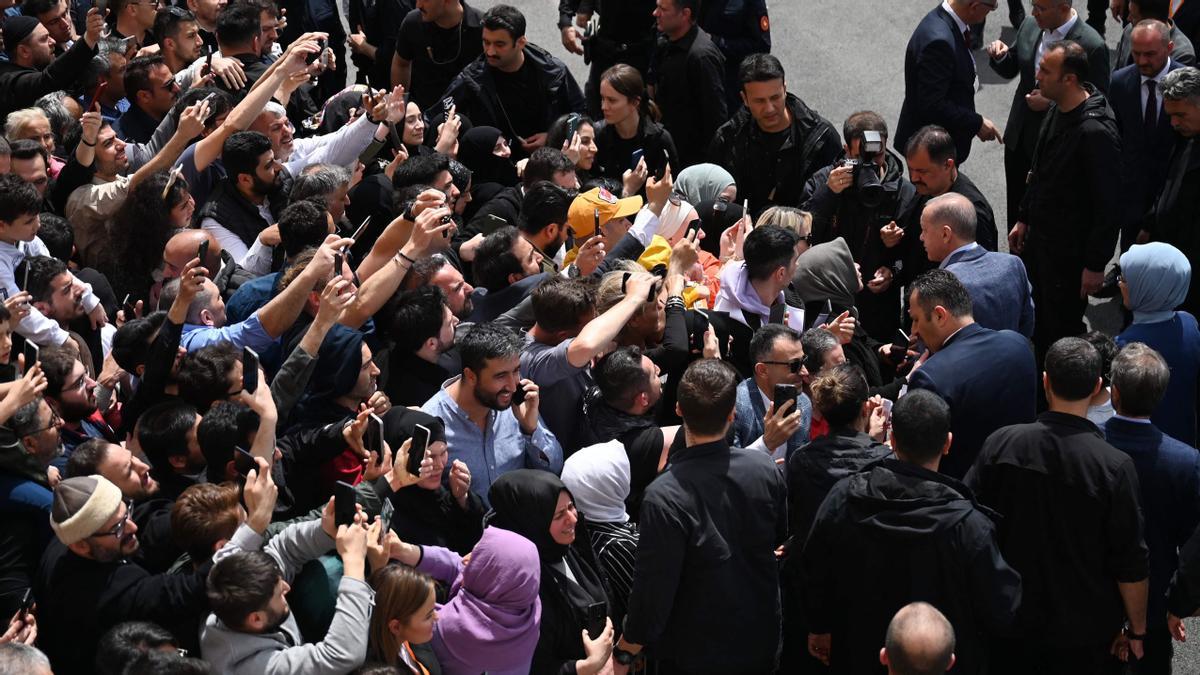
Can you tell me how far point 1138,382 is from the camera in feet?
18.1

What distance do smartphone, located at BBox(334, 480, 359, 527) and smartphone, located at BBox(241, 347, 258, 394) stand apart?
0.95 meters

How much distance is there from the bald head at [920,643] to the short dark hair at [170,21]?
6.57 meters

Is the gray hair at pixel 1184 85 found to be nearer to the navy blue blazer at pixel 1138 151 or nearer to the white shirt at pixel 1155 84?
the white shirt at pixel 1155 84

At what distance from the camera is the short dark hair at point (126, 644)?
14.2 ft

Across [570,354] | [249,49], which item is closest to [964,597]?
[570,354]

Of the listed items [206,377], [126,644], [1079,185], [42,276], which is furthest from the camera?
[1079,185]

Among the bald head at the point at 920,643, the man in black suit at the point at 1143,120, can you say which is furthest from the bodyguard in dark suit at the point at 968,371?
the man in black suit at the point at 1143,120

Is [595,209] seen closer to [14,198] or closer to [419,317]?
[419,317]

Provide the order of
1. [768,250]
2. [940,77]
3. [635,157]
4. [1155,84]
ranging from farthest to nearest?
[940,77] → [1155,84] → [635,157] → [768,250]

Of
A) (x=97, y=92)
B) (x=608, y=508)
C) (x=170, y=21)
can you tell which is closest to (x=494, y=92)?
(x=170, y=21)

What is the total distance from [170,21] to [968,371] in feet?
19.2

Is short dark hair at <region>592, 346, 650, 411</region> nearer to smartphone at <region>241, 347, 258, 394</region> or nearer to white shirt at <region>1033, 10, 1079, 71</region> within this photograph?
smartphone at <region>241, 347, 258, 394</region>

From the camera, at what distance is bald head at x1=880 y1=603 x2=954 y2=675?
4.49 metres

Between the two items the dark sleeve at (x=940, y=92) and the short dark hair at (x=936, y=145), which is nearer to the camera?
the short dark hair at (x=936, y=145)
